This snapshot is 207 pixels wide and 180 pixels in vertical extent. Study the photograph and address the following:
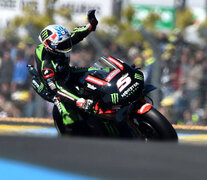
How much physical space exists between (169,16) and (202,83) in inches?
505

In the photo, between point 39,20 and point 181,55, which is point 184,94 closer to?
point 181,55

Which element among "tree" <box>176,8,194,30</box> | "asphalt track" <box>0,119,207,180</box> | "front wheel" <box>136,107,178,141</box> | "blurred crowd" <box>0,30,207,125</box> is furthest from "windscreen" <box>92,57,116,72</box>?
"tree" <box>176,8,194,30</box>

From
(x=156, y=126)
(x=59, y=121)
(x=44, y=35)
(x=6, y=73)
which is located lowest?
(x=6, y=73)

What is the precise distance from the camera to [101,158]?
126 inches

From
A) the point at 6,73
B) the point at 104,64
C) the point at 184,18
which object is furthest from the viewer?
the point at 184,18

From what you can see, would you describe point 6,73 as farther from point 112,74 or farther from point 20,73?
point 112,74

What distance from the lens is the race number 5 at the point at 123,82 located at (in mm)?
5523

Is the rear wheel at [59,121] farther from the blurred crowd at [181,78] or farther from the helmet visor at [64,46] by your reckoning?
the blurred crowd at [181,78]

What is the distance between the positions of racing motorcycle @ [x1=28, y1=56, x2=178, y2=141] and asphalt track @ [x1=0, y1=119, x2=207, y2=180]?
1.89 metres

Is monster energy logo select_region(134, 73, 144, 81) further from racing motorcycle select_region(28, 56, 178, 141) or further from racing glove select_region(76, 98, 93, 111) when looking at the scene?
racing glove select_region(76, 98, 93, 111)

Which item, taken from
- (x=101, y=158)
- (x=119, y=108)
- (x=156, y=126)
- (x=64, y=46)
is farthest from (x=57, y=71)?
(x=101, y=158)

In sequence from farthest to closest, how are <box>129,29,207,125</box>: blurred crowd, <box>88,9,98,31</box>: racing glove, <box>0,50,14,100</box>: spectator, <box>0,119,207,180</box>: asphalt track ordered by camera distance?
1. <box>0,50,14,100</box>: spectator
2. <box>129,29,207,125</box>: blurred crowd
3. <box>88,9,98,31</box>: racing glove
4. <box>0,119,207,180</box>: asphalt track

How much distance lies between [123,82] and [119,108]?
254mm

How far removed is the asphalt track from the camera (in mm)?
2953
